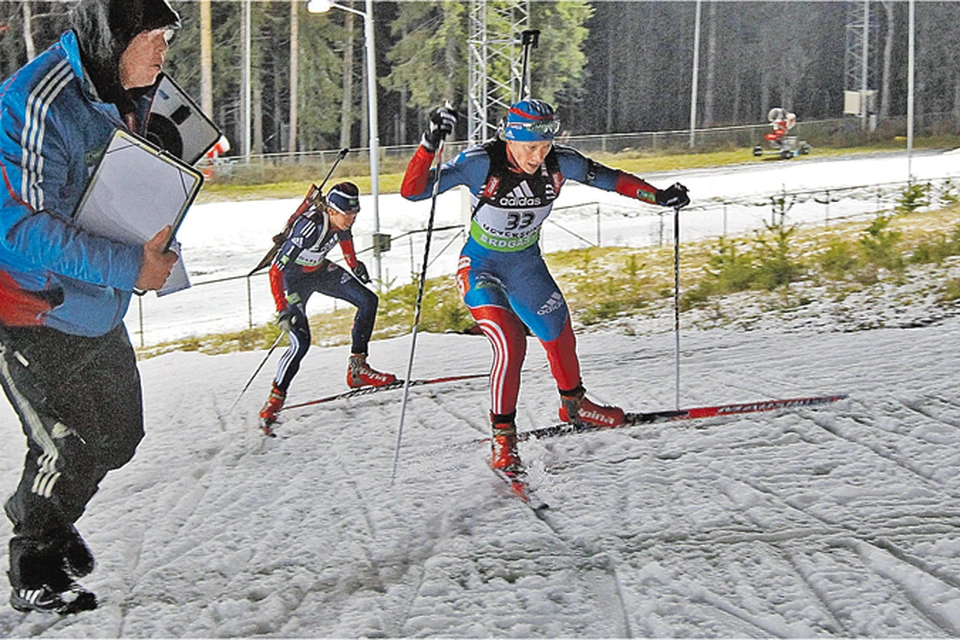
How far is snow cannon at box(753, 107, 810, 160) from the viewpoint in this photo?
514 cm

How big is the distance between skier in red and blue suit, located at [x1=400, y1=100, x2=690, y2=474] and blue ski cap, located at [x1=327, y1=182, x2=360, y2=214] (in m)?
0.59

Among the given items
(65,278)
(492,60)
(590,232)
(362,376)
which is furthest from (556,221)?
(65,278)

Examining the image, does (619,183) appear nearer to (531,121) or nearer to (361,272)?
(531,121)

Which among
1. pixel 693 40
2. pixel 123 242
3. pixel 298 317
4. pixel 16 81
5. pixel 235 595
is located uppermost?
pixel 693 40

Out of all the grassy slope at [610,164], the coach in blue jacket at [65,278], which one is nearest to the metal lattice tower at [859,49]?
the grassy slope at [610,164]

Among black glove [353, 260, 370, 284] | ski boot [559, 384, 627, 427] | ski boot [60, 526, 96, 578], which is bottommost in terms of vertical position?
ski boot [60, 526, 96, 578]

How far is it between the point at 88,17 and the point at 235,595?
57.3 inches

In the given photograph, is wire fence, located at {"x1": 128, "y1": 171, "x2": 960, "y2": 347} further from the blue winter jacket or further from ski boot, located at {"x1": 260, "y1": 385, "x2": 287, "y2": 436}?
the blue winter jacket

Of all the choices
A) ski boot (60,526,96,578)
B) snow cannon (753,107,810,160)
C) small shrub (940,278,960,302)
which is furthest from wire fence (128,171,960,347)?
ski boot (60,526,96,578)

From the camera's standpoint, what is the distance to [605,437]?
3.63 m

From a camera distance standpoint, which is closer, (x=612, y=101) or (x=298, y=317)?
(x=298, y=317)

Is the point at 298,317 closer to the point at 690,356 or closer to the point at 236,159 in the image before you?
the point at 236,159

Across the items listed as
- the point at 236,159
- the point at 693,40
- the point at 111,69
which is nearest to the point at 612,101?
the point at 693,40

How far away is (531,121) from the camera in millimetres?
3078
